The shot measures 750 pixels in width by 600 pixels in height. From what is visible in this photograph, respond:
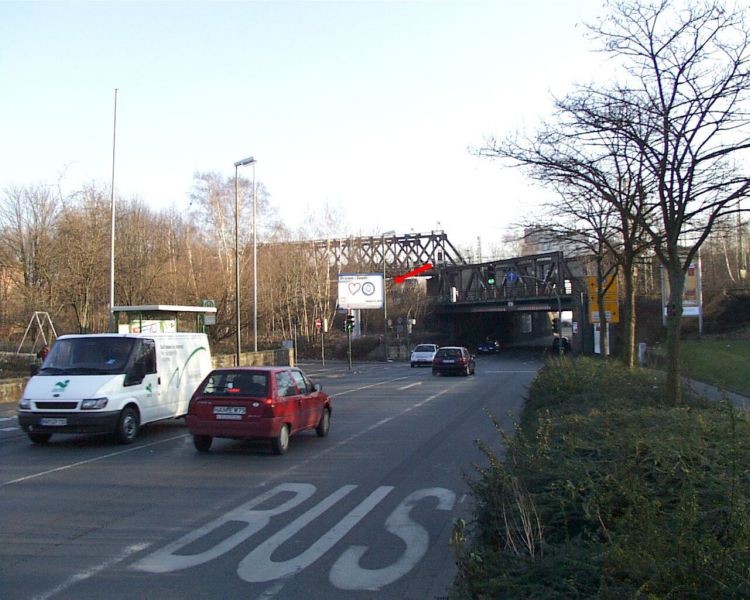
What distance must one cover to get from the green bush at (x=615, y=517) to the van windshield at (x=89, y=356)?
30.3ft

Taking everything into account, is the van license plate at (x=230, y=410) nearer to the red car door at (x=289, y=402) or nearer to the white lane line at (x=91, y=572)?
the red car door at (x=289, y=402)

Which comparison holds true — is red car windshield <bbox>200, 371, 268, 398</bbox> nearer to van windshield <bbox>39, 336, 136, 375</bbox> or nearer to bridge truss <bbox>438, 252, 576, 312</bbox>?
van windshield <bbox>39, 336, 136, 375</bbox>

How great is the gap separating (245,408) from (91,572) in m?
6.18

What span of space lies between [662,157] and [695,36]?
2.04 meters

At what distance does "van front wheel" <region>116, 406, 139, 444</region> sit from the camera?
1323 cm

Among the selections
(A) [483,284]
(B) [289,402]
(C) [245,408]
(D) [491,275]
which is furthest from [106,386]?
(A) [483,284]

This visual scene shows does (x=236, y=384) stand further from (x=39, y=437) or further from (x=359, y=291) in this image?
(x=359, y=291)

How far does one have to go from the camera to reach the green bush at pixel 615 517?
352cm

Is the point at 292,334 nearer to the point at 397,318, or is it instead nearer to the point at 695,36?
the point at 397,318

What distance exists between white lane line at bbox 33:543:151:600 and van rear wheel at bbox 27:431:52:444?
24.6 ft

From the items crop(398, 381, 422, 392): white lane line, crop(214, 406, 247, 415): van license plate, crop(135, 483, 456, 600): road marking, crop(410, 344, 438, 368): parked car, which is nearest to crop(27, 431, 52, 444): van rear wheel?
crop(214, 406, 247, 415): van license plate

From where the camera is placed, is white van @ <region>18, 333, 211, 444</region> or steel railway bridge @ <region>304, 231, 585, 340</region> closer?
white van @ <region>18, 333, 211, 444</region>

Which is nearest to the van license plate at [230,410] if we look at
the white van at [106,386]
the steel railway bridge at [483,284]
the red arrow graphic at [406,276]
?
the white van at [106,386]

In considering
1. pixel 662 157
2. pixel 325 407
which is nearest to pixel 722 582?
pixel 662 157
